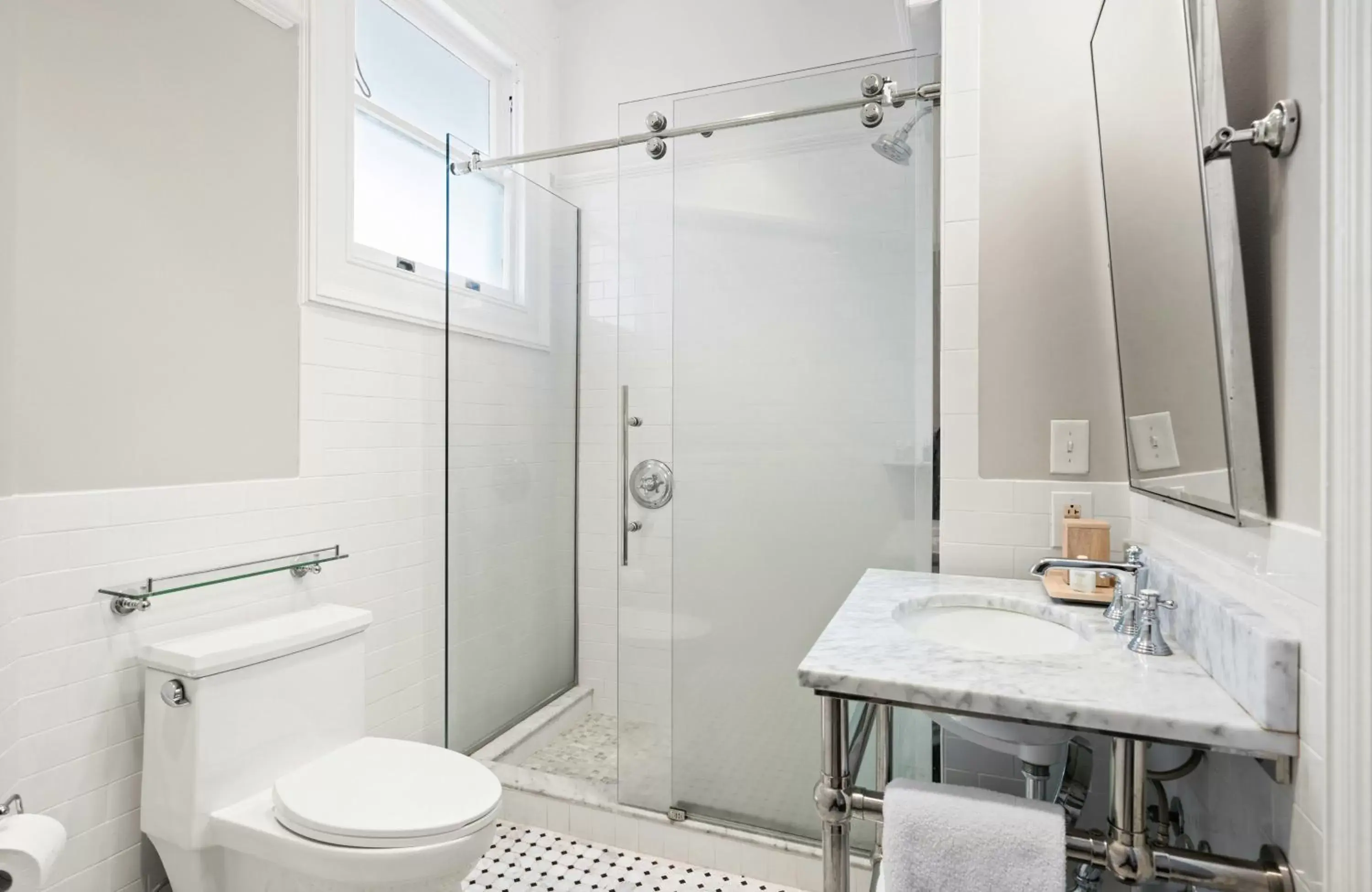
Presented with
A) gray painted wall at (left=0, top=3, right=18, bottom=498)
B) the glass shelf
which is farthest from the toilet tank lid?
gray painted wall at (left=0, top=3, right=18, bottom=498)

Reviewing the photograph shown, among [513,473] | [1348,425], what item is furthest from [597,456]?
[1348,425]

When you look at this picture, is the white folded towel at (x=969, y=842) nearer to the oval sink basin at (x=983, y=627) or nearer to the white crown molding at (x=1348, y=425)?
the white crown molding at (x=1348, y=425)

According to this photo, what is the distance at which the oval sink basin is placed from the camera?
132cm

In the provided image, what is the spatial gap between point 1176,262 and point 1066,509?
0.67 m

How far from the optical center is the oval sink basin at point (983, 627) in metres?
1.32

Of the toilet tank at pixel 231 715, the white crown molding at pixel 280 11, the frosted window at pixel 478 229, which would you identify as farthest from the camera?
the frosted window at pixel 478 229

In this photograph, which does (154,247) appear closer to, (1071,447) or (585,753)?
(585,753)

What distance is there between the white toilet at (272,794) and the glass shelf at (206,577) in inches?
4.3

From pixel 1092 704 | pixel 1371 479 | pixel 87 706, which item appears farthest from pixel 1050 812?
pixel 87 706

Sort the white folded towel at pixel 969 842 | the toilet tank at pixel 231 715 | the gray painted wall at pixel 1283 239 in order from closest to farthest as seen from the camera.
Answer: the gray painted wall at pixel 1283 239 < the white folded towel at pixel 969 842 < the toilet tank at pixel 231 715

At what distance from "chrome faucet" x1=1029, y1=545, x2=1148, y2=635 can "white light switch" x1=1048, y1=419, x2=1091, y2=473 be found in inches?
14.1

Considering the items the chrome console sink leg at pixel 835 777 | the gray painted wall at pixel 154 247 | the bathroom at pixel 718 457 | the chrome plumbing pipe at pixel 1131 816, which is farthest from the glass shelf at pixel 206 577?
the chrome plumbing pipe at pixel 1131 816

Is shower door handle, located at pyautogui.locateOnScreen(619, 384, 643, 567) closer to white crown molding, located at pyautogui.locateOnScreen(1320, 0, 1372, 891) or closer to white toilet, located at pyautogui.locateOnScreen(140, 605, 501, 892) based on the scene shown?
white toilet, located at pyautogui.locateOnScreen(140, 605, 501, 892)

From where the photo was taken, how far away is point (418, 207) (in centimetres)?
235
